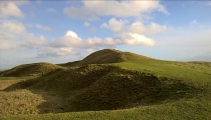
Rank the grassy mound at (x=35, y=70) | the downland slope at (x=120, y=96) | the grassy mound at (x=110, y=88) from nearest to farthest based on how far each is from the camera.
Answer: the downland slope at (x=120, y=96), the grassy mound at (x=110, y=88), the grassy mound at (x=35, y=70)

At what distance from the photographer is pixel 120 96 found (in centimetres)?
3275

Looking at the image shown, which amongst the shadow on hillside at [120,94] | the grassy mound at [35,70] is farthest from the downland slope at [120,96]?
the grassy mound at [35,70]

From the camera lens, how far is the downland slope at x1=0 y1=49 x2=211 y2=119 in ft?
73.2

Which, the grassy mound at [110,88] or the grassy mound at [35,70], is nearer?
the grassy mound at [110,88]

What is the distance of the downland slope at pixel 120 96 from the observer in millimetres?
22312

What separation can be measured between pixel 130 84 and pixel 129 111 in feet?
39.2

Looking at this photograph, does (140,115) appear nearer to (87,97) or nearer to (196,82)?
(196,82)

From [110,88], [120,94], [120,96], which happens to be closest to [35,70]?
[110,88]

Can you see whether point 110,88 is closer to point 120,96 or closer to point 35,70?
point 120,96

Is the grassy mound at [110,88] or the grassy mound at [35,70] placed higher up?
the grassy mound at [35,70]

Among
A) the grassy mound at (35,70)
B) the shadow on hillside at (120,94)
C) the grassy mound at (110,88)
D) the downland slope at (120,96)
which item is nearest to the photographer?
the downland slope at (120,96)

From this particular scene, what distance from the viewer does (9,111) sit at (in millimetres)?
29406

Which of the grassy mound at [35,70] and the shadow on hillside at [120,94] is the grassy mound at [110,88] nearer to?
the shadow on hillside at [120,94]

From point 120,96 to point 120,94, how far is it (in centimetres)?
48
